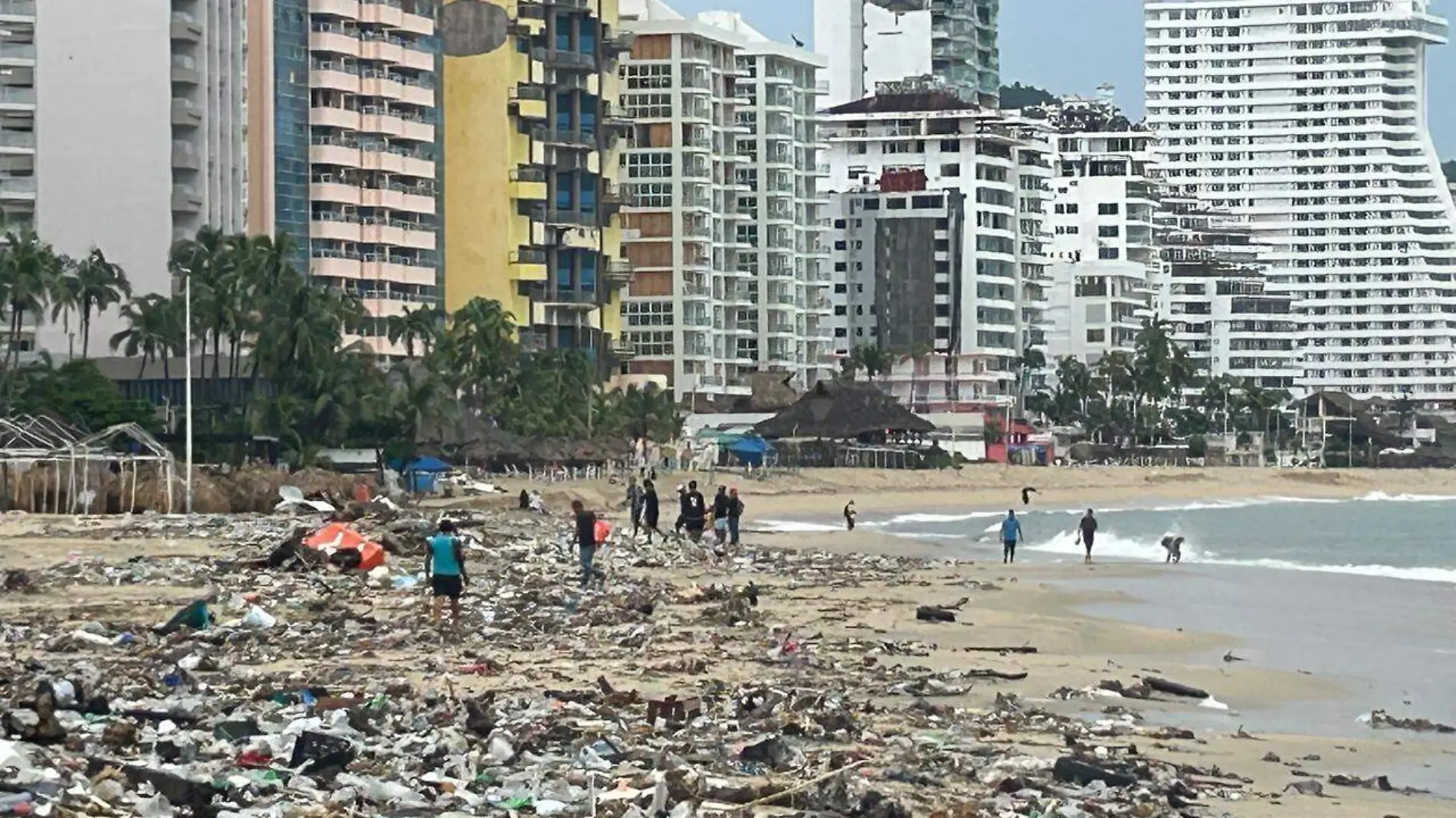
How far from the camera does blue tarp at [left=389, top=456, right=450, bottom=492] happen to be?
3174 inches

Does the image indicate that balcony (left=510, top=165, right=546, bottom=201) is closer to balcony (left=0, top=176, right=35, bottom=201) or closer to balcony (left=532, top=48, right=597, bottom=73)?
balcony (left=532, top=48, right=597, bottom=73)

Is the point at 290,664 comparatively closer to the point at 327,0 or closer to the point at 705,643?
the point at 705,643

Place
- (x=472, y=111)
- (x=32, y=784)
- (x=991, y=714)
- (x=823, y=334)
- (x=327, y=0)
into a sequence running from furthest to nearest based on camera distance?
(x=823, y=334), (x=472, y=111), (x=327, y=0), (x=991, y=714), (x=32, y=784)

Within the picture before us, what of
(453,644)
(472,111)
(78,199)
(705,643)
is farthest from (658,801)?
(472,111)

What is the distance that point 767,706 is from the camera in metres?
20.1

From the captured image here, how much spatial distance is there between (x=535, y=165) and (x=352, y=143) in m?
13.4

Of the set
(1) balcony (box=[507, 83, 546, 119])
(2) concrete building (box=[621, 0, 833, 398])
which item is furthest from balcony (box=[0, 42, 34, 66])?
(2) concrete building (box=[621, 0, 833, 398])

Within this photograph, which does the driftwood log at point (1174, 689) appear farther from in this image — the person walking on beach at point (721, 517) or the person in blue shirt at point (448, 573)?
the person walking on beach at point (721, 517)

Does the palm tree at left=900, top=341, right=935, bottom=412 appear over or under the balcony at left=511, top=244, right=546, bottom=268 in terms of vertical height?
under

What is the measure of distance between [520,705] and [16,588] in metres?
14.3

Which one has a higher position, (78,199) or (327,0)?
(327,0)

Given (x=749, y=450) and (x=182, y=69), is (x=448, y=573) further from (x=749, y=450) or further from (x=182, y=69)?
(x=749, y=450)

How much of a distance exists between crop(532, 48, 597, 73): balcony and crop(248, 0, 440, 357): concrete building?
732cm

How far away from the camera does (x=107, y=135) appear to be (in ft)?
312
